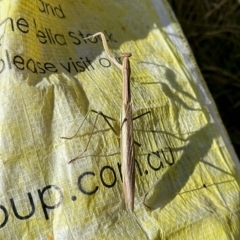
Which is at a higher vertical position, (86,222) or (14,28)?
(14,28)

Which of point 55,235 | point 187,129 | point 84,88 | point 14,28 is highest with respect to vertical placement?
point 14,28

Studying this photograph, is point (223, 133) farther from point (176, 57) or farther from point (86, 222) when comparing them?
point (86, 222)

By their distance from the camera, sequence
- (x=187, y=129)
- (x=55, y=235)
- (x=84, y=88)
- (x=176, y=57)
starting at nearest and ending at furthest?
(x=55, y=235), (x=84, y=88), (x=187, y=129), (x=176, y=57)

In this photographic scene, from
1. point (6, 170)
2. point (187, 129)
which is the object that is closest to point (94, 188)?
point (6, 170)

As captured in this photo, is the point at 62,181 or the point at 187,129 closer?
the point at 62,181

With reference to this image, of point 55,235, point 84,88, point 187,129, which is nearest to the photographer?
point 55,235

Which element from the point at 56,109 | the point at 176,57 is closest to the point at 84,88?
the point at 56,109
